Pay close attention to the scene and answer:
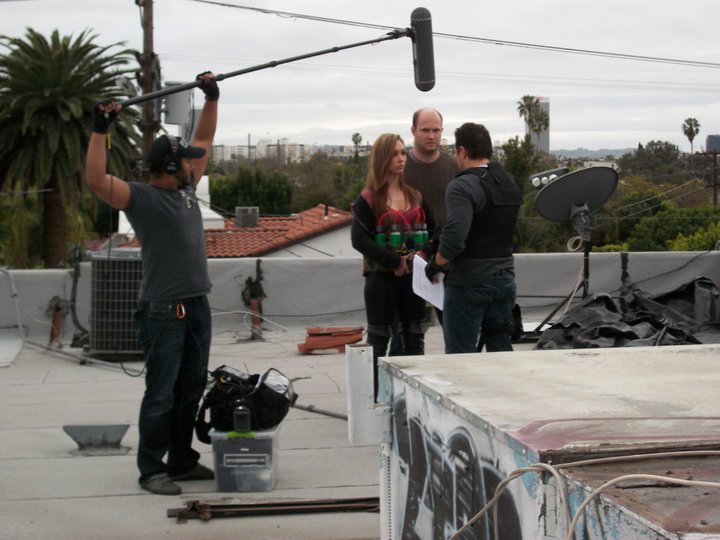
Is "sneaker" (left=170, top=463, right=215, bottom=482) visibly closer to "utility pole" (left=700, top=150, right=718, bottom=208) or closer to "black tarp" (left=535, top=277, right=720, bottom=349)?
"black tarp" (left=535, top=277, right=720, bottom=349)

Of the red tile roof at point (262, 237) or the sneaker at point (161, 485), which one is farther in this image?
the red tile roof at point (262, 237)

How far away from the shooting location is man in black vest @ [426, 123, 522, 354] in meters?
5.44

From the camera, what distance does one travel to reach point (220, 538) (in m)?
4.42

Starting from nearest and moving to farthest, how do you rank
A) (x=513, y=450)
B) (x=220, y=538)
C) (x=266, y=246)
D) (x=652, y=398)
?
(x=513, y=450) < (x=652, y=398) < (x=220, y=538) < (x=266, y=246)

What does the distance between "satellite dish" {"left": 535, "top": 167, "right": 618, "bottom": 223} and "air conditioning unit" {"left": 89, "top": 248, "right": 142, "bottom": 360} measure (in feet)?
11.7

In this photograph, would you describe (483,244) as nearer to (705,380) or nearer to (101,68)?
(705,380)

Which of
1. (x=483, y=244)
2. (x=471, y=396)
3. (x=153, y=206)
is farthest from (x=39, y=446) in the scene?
(x=471, y=396)

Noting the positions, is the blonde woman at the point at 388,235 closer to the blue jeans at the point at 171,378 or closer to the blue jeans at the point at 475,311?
the blue jeans at the point at 475,311

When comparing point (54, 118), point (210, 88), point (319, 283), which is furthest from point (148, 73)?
point (210, 88)

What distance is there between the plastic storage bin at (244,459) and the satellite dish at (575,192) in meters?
3.78

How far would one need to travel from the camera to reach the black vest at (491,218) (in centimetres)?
548

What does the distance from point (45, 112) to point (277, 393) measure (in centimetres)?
2341

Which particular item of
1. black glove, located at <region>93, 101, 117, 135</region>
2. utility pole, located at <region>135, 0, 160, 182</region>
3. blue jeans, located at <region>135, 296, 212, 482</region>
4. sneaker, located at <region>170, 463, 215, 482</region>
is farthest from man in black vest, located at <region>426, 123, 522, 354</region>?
utility pole, located at <region>135, 0, 160, 182</region>

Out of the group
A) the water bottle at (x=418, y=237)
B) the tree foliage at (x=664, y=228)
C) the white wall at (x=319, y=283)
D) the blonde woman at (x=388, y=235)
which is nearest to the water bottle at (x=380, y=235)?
the blonde woman at (x=388, y=235)
